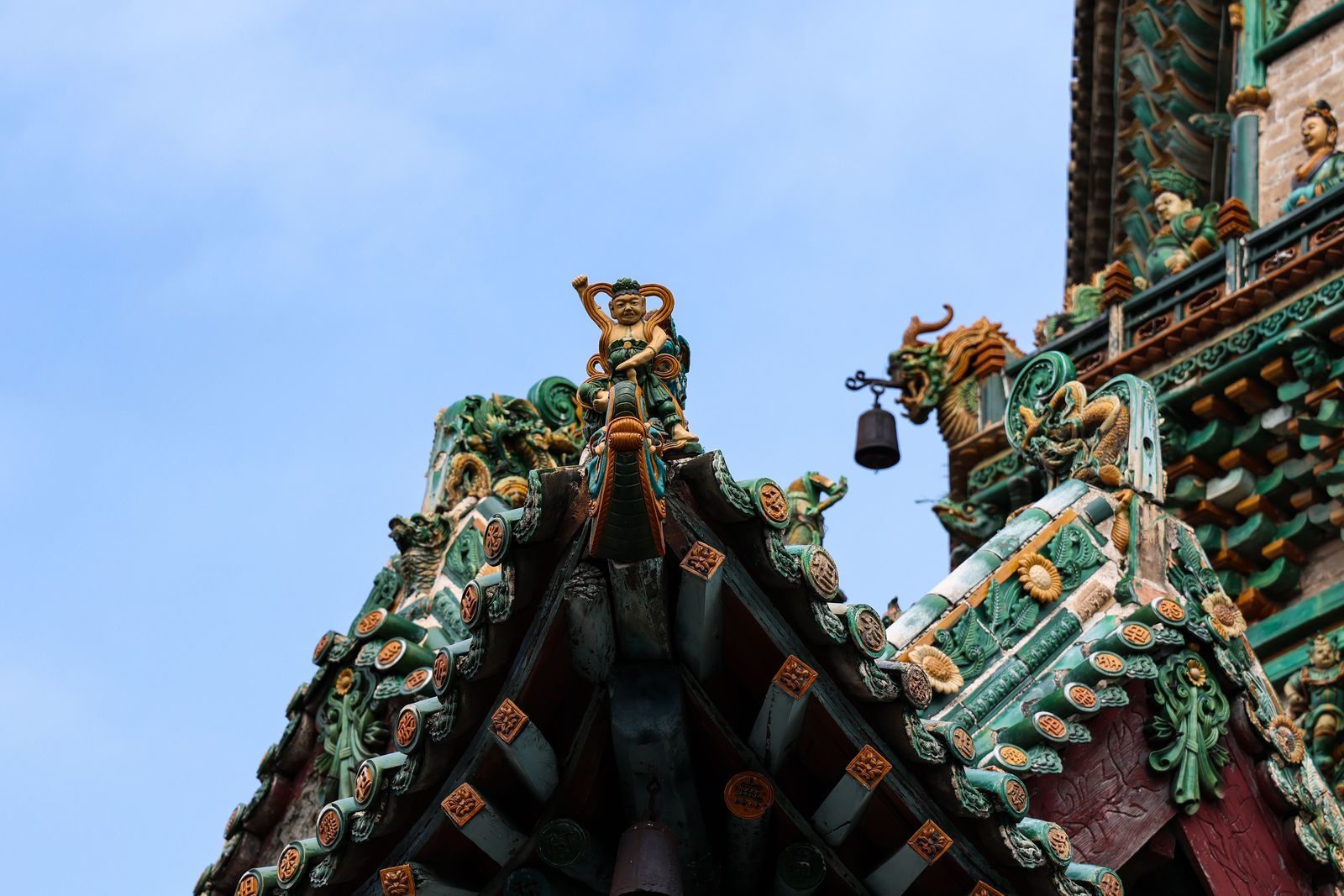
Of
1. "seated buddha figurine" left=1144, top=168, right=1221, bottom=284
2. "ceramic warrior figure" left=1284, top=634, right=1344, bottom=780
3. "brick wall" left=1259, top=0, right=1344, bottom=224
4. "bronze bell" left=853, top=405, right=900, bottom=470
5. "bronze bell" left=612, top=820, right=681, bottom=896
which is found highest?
"brick wall" left=1259, top=0, right=1344, bottom=224

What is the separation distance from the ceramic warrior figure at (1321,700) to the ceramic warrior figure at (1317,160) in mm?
4519

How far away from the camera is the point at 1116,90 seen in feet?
103

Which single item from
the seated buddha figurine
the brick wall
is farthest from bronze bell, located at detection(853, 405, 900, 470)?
the brick wall

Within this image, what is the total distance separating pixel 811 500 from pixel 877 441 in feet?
30.9

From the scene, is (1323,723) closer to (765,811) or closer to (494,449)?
(494,449)

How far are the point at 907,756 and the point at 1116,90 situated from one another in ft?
71.1

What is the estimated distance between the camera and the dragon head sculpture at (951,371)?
996 inches

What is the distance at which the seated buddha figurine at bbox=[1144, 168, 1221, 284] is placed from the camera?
24438mm

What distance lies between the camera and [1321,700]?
19766 mm

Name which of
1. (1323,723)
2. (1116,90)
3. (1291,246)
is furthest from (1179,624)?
(1116,90)

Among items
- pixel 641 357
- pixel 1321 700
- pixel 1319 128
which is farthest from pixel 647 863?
pixel 1319 128

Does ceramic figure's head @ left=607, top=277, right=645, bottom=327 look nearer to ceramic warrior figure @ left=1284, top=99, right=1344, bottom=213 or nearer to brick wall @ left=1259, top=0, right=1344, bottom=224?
ceramic warrior figure @ left=1284, top=99, right=1344, bottom=213

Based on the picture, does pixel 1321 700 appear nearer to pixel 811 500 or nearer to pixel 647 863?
pixel 811 500

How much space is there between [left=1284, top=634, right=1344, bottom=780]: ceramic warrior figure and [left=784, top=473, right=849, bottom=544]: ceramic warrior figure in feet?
17.9
